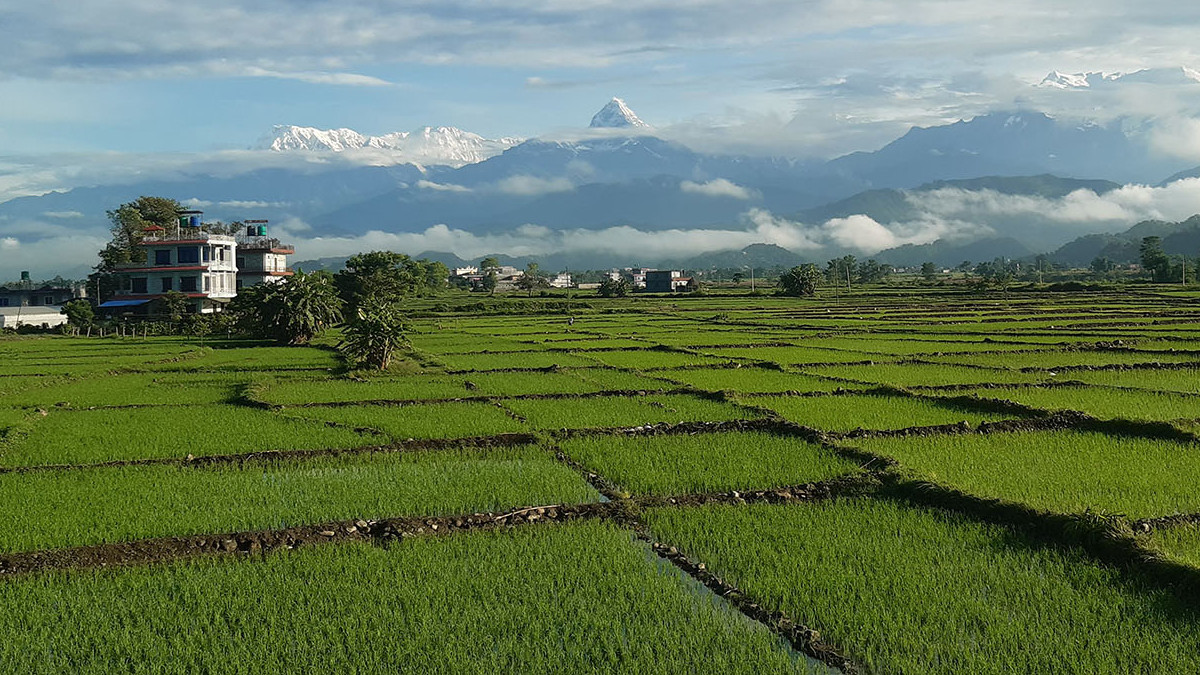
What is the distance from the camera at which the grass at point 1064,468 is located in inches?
343

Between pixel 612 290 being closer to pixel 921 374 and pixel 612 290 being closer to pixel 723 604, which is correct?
pixel 921 374

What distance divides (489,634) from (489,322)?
135 ft

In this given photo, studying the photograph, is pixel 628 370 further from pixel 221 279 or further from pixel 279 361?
pixel 221 279

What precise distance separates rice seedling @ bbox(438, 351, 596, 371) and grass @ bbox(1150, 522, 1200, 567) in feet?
52.4

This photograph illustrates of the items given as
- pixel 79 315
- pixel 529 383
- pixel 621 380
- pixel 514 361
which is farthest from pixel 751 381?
pixel 79 315

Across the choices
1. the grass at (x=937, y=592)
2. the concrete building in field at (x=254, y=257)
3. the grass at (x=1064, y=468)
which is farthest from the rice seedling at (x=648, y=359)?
the concrete building in field at (x=254, y=257)

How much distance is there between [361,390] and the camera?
18812mm

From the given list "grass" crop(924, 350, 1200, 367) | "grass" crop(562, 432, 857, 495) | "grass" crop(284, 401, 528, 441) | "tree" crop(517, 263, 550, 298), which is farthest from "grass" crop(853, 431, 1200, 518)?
"tree" crop(517, 263, 550, 298)

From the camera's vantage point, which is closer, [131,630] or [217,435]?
[131,630]

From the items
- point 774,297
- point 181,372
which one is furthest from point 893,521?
point 774,297

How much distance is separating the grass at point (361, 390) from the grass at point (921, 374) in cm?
807

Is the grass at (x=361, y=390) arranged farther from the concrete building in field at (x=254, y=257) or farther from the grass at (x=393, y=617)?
the concrete building in field at (x=254, y=257)

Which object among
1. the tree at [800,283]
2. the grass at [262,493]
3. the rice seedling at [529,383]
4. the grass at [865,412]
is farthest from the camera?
the tree at [800,283]

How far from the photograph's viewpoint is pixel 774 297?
72625 millimetres
